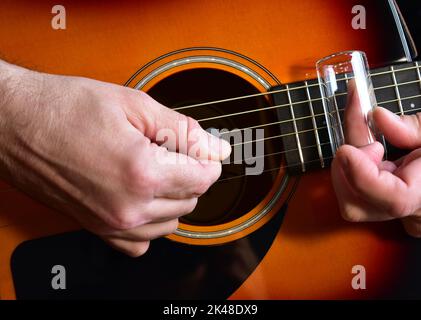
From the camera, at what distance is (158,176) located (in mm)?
724

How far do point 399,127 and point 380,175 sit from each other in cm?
12

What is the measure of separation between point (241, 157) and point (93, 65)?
0.36 m

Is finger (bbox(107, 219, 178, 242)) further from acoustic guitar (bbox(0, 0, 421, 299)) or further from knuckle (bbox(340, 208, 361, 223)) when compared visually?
knuckle (bbox(340, 208, 361, 223))

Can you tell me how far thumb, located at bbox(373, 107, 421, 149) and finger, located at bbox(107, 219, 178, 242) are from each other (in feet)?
1.36

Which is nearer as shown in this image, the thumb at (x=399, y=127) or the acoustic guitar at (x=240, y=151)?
the thumb at (x=399, y=127)

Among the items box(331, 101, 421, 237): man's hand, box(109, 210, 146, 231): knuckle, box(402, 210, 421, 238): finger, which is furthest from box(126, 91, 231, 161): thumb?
box(402, 210, 421, 238): finger

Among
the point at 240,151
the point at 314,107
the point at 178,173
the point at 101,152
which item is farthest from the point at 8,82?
the point at 314,107

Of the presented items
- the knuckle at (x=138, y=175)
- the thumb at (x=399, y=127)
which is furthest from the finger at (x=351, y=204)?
the knuckle at (x=138, y=175)

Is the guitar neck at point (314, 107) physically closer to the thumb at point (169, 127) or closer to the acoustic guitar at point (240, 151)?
the acoustic guitar at point (240, 151)

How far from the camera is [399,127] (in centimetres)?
85

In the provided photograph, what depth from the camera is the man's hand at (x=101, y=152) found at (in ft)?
2.37

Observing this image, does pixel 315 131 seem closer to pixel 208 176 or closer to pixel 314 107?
pixel 314 107

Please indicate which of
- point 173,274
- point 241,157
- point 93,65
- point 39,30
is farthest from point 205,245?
point 39,30
